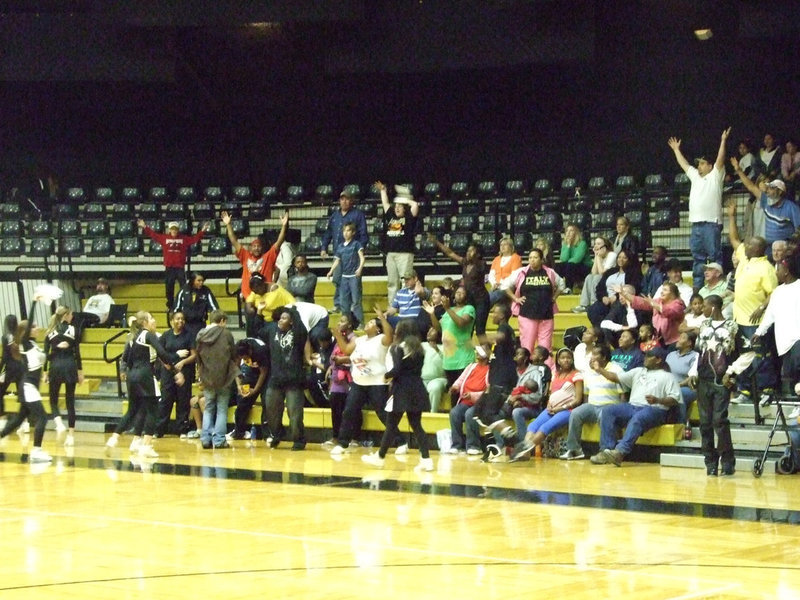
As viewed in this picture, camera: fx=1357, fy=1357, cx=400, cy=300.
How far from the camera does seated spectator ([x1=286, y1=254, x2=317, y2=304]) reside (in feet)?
61.5

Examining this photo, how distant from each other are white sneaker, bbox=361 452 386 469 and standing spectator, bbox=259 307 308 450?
1.63 m

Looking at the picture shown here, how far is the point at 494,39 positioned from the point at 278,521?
1489 cm

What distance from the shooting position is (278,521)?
10516 millimetres

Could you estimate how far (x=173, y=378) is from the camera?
17297 millimetres

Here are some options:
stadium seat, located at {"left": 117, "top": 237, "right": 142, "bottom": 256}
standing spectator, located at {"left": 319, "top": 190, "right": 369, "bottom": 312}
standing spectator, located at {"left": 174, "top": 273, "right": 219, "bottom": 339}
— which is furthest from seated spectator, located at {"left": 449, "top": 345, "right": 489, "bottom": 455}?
stadium seat, located at {"left": 117, "top": 237, "right": 142, "bottom": 256}

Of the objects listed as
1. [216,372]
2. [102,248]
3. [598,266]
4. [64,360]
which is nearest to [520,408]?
[598,266]

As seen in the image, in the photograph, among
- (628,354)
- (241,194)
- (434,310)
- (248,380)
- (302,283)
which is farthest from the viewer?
(241,194)

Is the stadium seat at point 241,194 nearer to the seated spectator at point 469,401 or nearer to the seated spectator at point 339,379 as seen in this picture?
the seated spectator at point 339,379

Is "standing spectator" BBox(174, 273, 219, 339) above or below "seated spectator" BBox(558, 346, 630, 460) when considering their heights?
above

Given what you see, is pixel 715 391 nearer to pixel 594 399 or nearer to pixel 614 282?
pixel 594 399

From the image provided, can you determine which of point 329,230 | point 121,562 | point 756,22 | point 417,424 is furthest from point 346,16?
point 121,562

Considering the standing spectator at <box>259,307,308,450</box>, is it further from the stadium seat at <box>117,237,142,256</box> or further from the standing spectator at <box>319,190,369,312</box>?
the stadium seat at <box>117,237,142,256</box>

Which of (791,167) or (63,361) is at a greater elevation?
(791,167)

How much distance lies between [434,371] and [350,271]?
3384 millimetres
